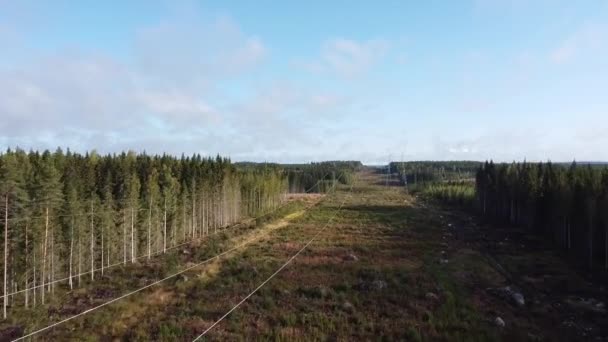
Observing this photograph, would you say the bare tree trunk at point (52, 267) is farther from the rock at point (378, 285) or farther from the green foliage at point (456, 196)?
the green foliage at point (456, 196)

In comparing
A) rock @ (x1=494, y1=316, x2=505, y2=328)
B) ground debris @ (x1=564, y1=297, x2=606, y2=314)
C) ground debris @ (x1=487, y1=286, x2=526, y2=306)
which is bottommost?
ground debris @ (x1=564, y1=297, x2=606, y2=314)

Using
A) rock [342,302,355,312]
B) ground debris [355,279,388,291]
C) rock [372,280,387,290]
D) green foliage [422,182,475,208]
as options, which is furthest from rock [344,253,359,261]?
green foliage [422,182,475,208]

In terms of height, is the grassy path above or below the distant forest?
below

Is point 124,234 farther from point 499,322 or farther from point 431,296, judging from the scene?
point 499,322

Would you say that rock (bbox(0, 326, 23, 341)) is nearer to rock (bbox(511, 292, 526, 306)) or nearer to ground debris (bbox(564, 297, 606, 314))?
rock (bbox(511, 292, 526, 306))

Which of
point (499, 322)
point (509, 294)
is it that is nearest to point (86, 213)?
point (499, 322)

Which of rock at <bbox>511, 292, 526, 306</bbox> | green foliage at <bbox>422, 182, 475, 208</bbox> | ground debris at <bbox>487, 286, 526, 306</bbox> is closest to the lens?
rock at <bbox>511, 292, 526, 306</bbox>
